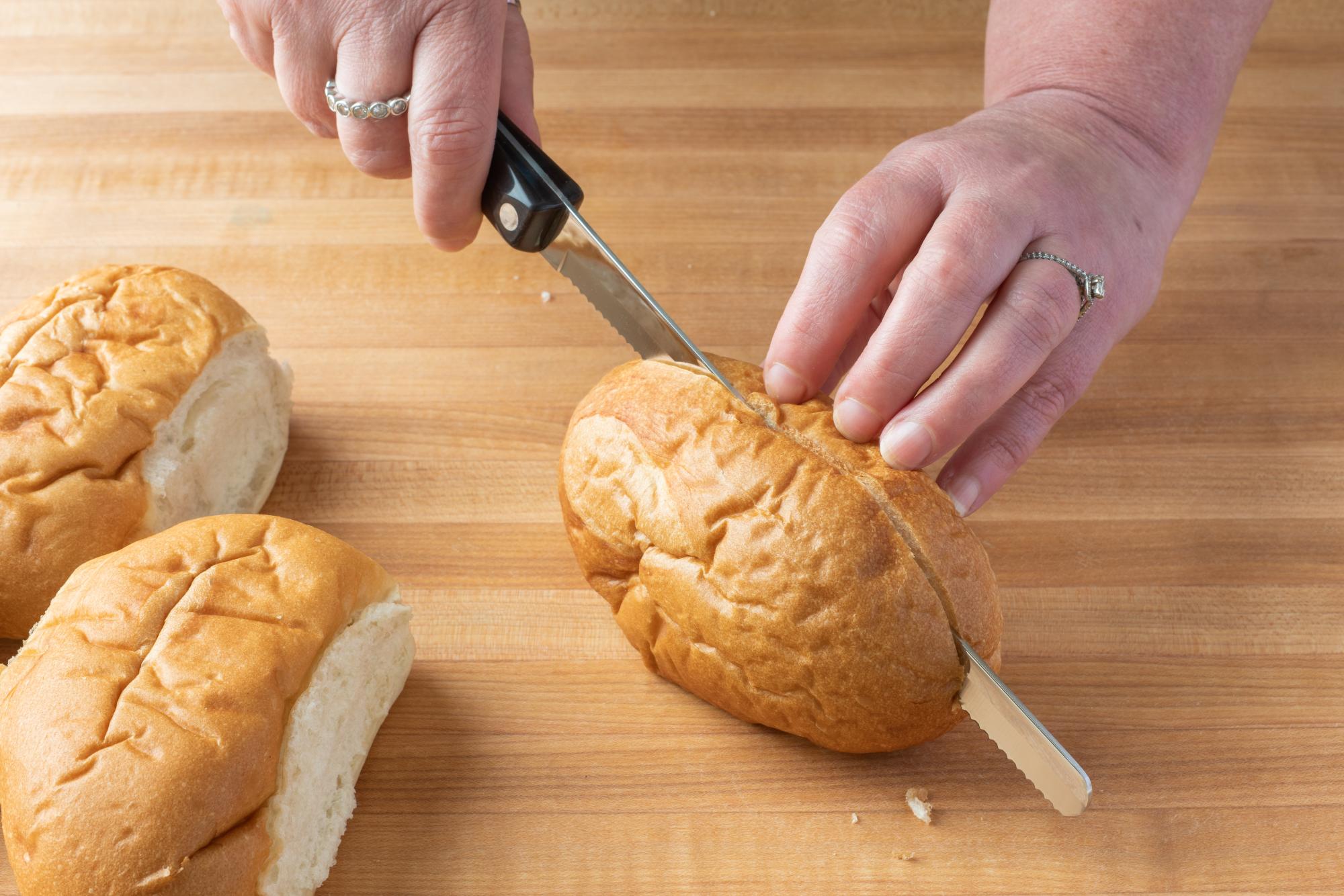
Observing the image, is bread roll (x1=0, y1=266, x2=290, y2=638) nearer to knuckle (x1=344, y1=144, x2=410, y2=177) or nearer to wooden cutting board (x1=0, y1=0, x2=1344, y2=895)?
wooden cutting board (x1=0, y1=0, x2=1344, y2=895)

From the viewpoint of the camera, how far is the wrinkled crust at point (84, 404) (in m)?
2.09

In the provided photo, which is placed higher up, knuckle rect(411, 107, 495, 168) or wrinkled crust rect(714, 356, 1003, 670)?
knuckle rect(411, 107, 495, 168)

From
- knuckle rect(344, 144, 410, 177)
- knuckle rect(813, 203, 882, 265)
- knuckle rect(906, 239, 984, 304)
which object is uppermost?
knuckle rect(344, 144, 410, 177)

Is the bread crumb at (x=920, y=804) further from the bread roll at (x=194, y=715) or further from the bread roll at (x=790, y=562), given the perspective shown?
the bread roll at (x=194, y=715)

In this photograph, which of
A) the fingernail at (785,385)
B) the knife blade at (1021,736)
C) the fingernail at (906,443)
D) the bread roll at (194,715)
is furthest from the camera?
the fingernail at (785,385)

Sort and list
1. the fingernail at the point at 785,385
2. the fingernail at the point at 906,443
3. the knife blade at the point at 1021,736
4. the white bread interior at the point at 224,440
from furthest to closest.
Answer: the white bread interior at the point at 224,440, the fingernail at the point at 785,385, the fingernail at the point at 906,443, the knife blade at the point at 1021,736

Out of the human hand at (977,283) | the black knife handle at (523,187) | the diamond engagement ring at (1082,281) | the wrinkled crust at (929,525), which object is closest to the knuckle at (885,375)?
the human hand at (977,283)

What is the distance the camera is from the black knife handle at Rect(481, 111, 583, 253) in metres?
2.08

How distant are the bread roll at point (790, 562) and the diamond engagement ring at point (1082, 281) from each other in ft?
1.49

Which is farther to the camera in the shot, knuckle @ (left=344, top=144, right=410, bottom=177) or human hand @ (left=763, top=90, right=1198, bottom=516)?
knuckle @ (left=344, top=144, right=410, bottom=177)

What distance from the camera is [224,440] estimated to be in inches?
94.4

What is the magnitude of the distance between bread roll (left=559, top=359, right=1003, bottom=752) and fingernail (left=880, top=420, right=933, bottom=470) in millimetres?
26

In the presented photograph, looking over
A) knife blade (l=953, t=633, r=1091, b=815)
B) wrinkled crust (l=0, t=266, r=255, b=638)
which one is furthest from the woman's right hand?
knife blade (l=953, t=633, r=1091, b=815)

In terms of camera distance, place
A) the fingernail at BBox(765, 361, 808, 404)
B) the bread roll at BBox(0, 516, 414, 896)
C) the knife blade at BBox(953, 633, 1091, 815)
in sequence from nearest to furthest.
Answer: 1. the bread roll at BBox(0, 516, 414, 896)
2. the knife blade at BBox(953, 633, 1091, 815)
3. the fingernail at BBox(765, 361, 808, 404)
